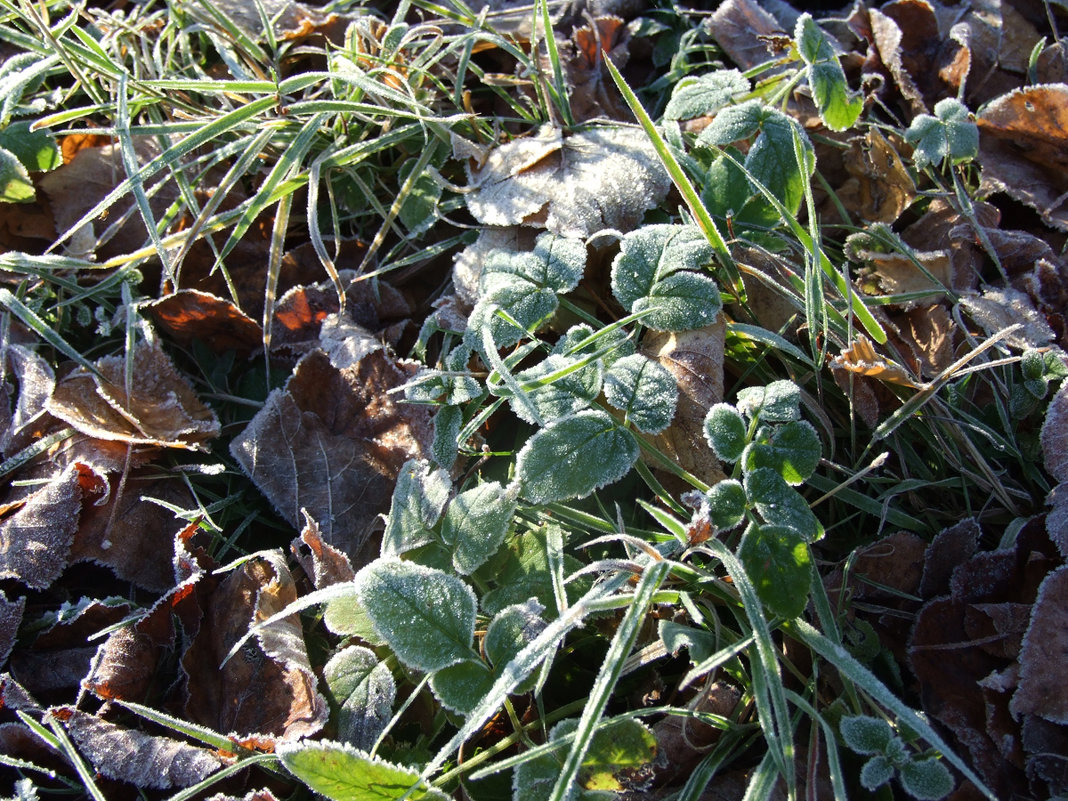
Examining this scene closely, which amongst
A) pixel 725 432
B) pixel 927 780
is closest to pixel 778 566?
pixel 725 432

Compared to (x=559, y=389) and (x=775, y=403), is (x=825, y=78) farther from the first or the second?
(x=559, y=389)

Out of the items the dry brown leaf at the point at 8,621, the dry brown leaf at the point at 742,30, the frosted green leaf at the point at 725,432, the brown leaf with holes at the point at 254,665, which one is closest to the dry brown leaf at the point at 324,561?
the brown leaf with holes at the point at 254,665

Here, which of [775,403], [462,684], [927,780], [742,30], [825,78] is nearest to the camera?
[927,780]

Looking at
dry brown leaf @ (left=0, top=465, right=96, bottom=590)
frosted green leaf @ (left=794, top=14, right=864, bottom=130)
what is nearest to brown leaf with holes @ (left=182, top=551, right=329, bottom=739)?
dry brown leaf @ (left=0, top=465, right=96, bottom=590)

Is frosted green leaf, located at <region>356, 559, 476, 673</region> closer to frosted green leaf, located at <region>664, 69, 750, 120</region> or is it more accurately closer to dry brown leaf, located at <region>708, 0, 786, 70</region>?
frosted green leaf, located at <region>664, 69, 750, 120</region>

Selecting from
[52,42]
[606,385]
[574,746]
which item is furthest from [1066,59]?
[52,42]

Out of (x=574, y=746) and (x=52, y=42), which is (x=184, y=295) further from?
(x=574, y=746)
